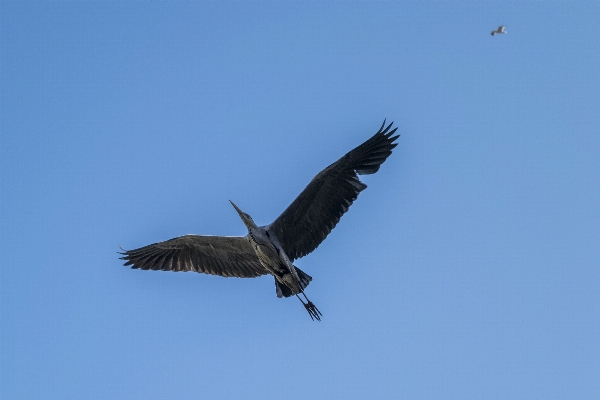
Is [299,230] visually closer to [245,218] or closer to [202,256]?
[245,218]

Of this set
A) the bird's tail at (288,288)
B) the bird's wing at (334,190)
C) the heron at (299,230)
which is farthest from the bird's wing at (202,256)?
the bird's wing at (334,190)

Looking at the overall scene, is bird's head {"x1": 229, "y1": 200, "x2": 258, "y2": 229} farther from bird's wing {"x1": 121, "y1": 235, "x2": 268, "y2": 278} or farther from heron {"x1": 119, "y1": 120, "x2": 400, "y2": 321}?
bird's wing {"x1": 121, "y1": 235, "x2": 268, "y2": 278}

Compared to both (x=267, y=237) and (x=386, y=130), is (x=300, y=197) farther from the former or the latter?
(x=386, y=130)

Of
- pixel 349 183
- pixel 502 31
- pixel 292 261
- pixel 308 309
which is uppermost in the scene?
pixel 502 31

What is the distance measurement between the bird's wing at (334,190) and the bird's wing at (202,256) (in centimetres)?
94

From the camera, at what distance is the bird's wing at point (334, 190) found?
16.0 metres

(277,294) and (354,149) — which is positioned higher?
(354,149)

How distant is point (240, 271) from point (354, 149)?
338 centimetres

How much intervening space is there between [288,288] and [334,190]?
2051 millimetres

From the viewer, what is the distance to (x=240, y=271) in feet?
55.6

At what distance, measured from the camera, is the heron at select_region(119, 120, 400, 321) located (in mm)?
15797

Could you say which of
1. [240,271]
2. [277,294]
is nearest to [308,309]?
[277,294]

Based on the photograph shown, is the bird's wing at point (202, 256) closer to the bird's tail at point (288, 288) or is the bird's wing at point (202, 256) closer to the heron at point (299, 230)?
the heron at point (299, 230)

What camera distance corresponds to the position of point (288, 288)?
52.7ft
